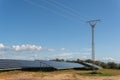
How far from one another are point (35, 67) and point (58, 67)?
9.81 feet

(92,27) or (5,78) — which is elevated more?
(92,27)

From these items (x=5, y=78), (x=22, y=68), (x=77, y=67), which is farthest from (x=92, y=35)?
(x=5, y=78)

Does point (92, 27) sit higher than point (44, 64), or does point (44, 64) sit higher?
point (92, 27)

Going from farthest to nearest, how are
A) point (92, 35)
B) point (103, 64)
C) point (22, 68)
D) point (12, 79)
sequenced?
point (103, 64)
point (92, 35)
point (22, 68)
point (12, 79)

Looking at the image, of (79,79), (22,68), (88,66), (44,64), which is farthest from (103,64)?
(79,79)

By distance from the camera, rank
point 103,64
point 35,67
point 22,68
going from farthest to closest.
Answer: point 103,64 → point 35,67 → point 22,68

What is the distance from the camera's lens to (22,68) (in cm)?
3550

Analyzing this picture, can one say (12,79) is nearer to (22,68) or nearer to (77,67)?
(22,68)

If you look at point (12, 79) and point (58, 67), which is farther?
point (58, 67)

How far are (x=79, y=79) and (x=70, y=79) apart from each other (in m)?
0.90

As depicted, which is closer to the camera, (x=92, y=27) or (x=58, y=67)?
(x=58, y=67)

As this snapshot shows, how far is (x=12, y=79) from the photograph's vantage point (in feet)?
84.0

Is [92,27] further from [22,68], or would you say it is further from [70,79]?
[70,79]

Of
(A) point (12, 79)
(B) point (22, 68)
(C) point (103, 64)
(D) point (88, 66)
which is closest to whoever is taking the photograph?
(A) point (12, 79)
